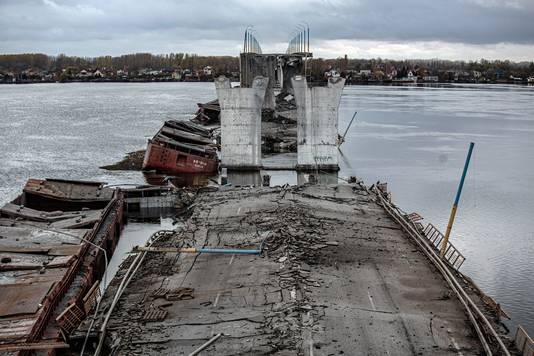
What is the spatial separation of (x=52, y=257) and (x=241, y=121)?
965 inches

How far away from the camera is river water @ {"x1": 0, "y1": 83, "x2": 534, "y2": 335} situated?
96.0 ft

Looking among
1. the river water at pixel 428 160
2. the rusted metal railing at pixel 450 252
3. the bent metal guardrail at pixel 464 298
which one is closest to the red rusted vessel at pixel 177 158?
the river water at pixel 428 160

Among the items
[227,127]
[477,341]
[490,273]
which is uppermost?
[227,127]

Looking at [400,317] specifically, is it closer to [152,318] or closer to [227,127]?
[152,318]

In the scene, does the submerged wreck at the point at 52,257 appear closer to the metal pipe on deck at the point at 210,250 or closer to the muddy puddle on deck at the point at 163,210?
the muddy puddle on deck at the point at 163,210

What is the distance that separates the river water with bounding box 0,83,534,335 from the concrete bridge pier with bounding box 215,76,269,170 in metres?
7.23

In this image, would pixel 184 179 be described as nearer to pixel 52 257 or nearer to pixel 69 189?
pixel 69 189

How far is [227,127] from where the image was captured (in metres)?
45.2

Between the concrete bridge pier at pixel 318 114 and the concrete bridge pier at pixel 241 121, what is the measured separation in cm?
293

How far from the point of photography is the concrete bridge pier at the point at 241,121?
44744mm

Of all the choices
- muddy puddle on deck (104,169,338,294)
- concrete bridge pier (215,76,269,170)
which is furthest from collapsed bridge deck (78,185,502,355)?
A: concrete bridge pier (215,76,269,170)

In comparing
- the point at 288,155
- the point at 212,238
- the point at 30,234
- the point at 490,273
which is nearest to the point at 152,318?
the point at 212,238

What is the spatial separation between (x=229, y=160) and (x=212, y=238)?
2079cm

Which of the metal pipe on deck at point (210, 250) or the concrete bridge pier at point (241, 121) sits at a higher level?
the concrete bridge pier at point (241, 121)
